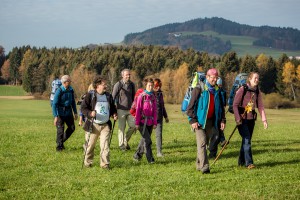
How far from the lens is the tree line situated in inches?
4210

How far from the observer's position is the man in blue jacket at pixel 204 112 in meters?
10.8

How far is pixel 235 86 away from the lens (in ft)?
47.4

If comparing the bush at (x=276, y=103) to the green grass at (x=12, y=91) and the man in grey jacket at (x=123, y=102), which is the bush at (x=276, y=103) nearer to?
the man in grey jacket at (x=123, y=102)

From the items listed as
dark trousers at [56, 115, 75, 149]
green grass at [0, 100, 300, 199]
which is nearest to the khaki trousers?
green grass at [0, 100, 300, 199]

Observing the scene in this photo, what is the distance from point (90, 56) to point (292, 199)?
145m

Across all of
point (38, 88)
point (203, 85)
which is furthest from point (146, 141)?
point (38, 88)

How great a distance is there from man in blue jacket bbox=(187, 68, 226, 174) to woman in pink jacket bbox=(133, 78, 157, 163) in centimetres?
171

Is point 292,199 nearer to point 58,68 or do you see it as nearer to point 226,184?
point 226,184

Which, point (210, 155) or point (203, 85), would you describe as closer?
point (203, 85)

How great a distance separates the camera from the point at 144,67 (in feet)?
452

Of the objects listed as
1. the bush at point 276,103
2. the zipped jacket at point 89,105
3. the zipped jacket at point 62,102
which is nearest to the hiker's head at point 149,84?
the zipped jacket at point 89,105

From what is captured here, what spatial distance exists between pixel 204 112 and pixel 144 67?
417 ft

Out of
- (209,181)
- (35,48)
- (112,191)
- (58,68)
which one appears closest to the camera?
(112,191)

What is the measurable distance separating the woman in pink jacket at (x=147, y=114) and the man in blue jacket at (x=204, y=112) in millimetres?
1706
